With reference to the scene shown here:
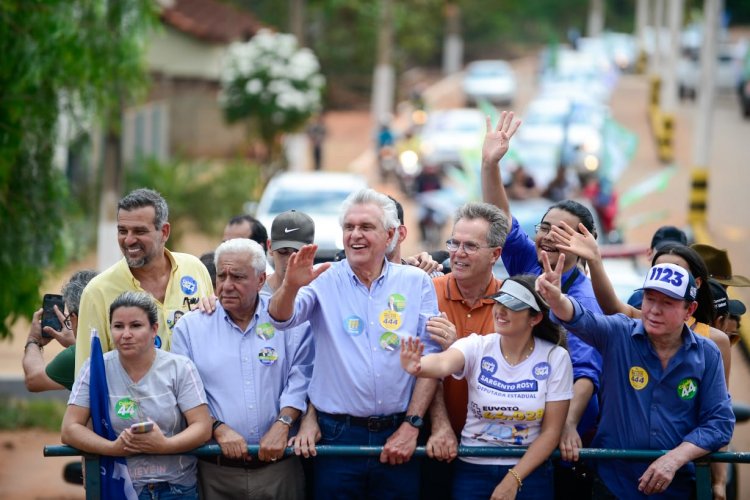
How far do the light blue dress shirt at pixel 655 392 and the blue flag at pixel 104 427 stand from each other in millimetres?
2161

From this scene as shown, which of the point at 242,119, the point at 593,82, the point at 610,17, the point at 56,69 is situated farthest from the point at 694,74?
the point at 56,69

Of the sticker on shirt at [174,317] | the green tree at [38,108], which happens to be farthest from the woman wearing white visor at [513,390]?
the green tree at [38,108]

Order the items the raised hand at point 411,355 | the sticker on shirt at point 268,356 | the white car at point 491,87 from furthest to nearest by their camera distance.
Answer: the white car at point 491,87 < the sticker on shirt at point 268,356 < the raised hand at point 411,355

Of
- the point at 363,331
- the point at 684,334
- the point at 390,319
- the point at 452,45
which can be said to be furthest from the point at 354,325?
the point at 452,45

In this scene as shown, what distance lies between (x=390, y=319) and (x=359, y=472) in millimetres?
748

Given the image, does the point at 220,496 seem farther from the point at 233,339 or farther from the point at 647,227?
the point at 647,227

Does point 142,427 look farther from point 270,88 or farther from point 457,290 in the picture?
point 270,88

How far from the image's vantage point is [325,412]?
572 centimetres

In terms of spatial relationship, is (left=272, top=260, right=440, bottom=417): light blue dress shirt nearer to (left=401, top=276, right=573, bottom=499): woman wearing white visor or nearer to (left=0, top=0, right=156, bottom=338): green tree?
(left=401, top=276, right=573, bottom=499): woman wearing white visor

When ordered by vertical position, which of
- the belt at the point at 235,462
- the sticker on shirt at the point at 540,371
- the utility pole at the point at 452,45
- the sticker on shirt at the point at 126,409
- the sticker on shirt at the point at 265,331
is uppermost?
the utility pole at the point at 452,45

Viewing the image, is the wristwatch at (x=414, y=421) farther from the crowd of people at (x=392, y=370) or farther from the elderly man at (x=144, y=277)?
the elderly man at (x=144, y=277)

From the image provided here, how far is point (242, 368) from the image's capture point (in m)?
5.74

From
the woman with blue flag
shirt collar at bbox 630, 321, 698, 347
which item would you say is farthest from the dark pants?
the woman with blue flag

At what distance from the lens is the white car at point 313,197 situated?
17.5 meters
